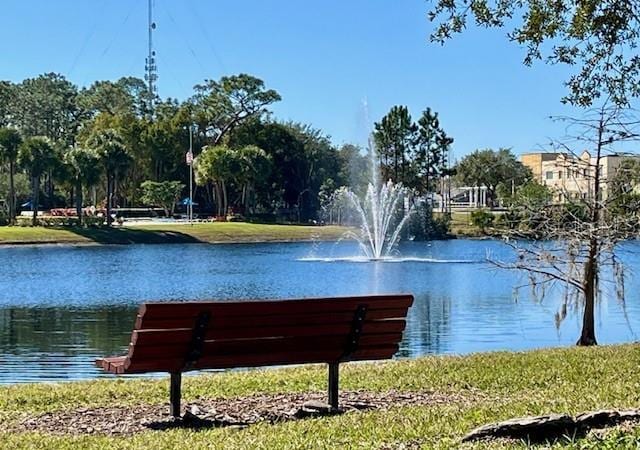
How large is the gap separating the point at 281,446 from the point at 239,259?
40613 mm

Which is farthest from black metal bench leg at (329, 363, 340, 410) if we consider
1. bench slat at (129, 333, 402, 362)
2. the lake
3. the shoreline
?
the shoreline

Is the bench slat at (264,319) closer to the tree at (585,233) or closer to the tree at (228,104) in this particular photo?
the tree at (585,233)

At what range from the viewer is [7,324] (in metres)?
20.2

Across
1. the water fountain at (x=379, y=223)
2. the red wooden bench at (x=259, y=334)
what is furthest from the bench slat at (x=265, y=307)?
the water fountain at (x=379, y=223)

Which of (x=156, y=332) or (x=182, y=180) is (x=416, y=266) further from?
(x=182, y=180)

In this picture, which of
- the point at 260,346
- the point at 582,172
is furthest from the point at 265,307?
the point at 582,172

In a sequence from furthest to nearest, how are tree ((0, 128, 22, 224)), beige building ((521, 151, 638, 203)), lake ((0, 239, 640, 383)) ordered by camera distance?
tree ((0, 128, 22, 224)) < lake ((0, 239, 640, 383)) < beige building ((521, 151, 638, 203))

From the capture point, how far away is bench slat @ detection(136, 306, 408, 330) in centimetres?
625

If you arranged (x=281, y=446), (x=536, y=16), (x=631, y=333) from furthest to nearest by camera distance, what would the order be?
(x=631, y=333)
(x=536, y=16)
(x=281, y=446)

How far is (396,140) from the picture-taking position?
241 ft

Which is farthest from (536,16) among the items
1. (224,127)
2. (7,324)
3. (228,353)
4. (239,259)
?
(224,127)

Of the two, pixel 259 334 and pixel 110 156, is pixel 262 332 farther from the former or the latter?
pixel 110 156

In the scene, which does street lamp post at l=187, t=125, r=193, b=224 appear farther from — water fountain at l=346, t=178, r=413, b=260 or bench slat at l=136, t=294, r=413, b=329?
bench slat at l=136, t=294, r=413, b=329

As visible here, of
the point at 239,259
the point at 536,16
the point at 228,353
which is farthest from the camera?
the point at 239,259
